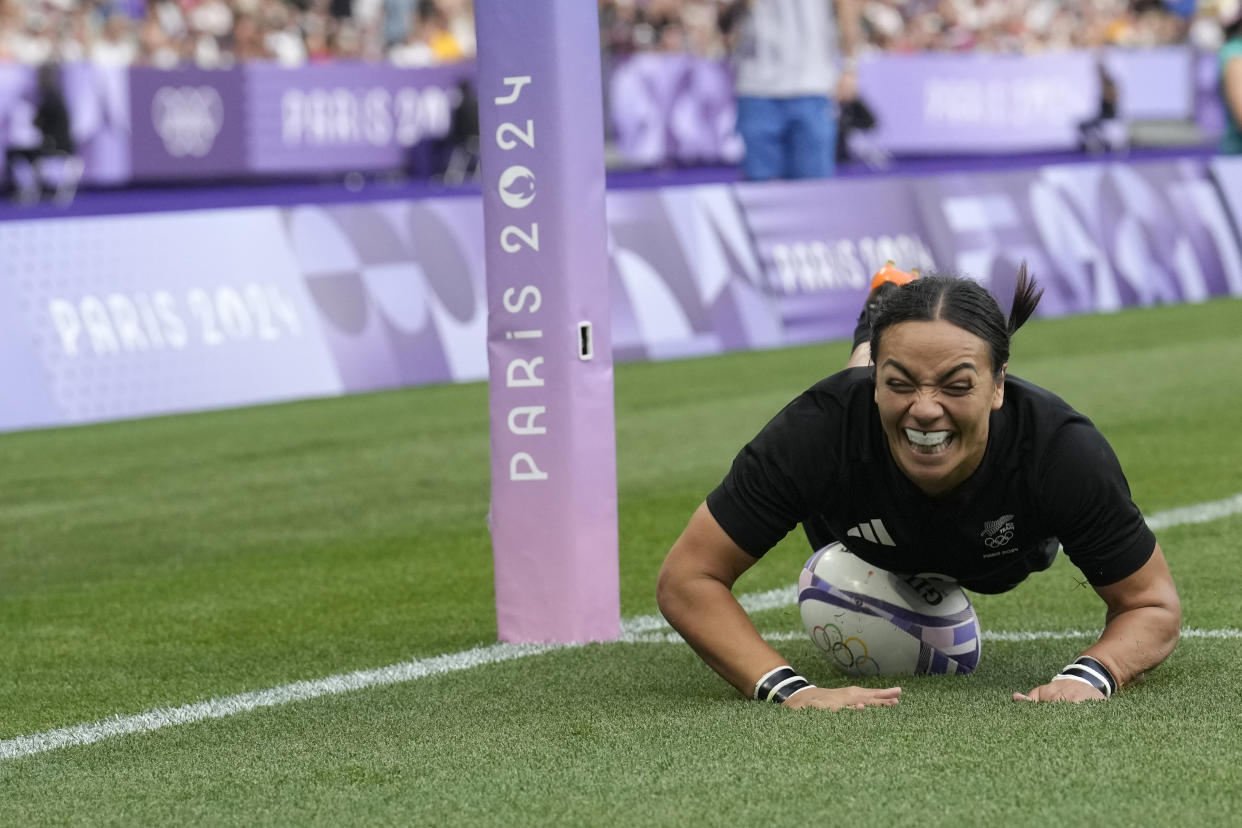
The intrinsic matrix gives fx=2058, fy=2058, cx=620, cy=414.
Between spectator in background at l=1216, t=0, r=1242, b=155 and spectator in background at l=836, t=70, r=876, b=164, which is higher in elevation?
spectator in background at l=1216, t=0, r=1242, b=155

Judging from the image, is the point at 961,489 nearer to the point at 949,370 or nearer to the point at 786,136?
the point at 949,370

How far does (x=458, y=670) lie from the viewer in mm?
5738

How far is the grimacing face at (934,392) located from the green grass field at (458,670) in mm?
609

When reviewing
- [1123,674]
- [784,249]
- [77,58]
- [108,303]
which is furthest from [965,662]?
[77,58]

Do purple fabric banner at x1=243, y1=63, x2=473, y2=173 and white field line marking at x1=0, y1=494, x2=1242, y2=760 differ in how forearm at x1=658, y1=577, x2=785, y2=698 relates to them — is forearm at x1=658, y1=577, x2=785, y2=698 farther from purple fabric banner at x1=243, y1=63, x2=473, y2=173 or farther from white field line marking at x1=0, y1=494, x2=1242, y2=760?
purple fabric banner at x1=243, y1=63, x2=473, y2=173

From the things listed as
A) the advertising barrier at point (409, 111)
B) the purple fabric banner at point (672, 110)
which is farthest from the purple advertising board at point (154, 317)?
the purple fabric banner at point (672, 110)

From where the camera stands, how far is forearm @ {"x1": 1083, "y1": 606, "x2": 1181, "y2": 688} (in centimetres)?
478

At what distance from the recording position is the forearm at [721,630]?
16.1ft

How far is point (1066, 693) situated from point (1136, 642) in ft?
0.71

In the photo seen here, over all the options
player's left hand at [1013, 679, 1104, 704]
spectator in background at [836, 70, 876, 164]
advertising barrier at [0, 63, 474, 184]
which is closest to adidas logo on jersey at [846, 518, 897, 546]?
player's left hand at [1013, 679, 1104, 704]

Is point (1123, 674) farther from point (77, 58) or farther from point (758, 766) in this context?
point (77, 58)

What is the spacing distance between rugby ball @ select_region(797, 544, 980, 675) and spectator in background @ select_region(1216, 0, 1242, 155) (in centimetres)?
899

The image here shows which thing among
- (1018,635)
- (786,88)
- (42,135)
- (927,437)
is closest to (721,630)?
(927,437)

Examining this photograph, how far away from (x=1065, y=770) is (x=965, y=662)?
1279 mm
